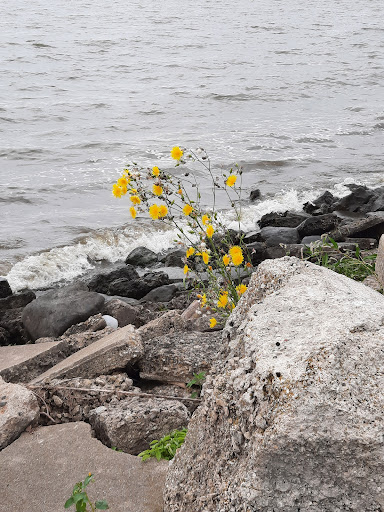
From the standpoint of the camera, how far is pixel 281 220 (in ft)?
31.4

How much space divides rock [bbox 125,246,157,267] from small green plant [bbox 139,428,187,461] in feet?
18.9

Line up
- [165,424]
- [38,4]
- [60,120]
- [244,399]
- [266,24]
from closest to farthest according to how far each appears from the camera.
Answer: [244,399] < [165,424] < [60,120] < [266,24] < [38,4]

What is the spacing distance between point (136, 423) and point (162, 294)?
3987mm

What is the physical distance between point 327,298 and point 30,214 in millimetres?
8978

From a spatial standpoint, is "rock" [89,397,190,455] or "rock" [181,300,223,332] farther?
"rock" [181,300,223,332]

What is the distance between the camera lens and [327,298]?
2.07 metres

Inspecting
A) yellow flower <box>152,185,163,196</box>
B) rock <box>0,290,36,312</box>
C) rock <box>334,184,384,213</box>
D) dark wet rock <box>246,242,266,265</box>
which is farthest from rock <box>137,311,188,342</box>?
rock <box>334,184,384,213</box>

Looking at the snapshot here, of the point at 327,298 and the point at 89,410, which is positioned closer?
the point at 327,298

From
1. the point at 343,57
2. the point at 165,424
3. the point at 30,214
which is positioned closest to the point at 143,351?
the point at 165,424

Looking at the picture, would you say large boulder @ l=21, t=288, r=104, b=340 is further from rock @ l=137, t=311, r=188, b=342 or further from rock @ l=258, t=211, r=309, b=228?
rock @ l=258, t=211, r=309, b=228

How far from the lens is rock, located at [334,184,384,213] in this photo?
10.1m

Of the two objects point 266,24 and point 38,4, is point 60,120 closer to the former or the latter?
point 266,24

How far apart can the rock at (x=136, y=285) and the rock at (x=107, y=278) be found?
13 cm

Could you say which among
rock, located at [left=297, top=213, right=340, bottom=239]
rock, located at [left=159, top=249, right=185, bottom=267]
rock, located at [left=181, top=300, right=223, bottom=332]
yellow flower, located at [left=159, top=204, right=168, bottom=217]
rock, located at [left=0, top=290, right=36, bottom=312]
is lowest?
rock, located at [left=159, top=249, right=185, bottom=267]
